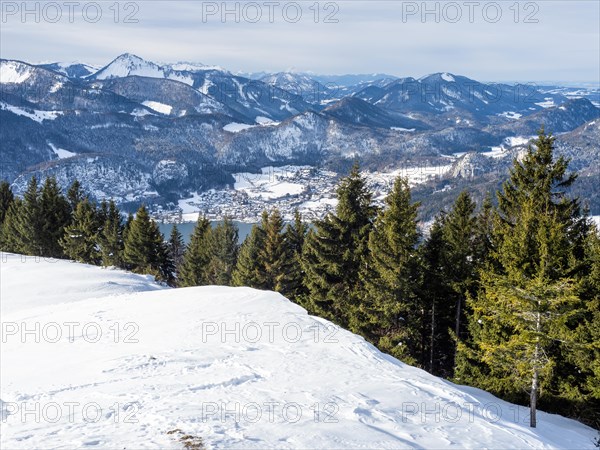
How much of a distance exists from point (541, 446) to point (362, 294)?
14227mm

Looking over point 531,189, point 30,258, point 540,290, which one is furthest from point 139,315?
point 30,258

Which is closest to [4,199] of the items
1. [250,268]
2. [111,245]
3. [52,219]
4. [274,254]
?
[52,219]

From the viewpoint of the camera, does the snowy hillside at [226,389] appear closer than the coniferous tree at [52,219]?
Yes

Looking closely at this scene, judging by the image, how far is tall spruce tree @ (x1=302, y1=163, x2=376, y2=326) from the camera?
2753cm

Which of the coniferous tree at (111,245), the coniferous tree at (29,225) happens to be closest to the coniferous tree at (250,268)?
the coniferous tree at (111,245)

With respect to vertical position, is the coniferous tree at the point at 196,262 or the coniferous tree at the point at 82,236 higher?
the coniferous tree at the point at 82,236

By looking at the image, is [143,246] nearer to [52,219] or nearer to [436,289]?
[52,219]

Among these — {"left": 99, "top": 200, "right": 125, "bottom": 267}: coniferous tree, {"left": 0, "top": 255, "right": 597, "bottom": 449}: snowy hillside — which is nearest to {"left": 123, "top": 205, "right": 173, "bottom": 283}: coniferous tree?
{"left": 99, "top": 200, "right": 125, "bottom": 267}: coniferous tree

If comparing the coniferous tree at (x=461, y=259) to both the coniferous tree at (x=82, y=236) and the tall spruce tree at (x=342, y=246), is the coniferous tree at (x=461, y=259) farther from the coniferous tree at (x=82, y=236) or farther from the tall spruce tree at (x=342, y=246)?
the coniferous tree at (x=82, y=236)

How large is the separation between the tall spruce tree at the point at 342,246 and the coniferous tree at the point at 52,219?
1558 inches

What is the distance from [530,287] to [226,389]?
9625 millimetres

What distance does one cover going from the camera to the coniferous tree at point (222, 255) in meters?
48.8

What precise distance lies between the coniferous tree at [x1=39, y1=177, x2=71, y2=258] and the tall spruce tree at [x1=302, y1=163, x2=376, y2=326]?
39577 millimetres

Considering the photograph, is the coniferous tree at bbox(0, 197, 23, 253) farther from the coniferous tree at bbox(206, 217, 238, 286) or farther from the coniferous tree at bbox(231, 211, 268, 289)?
the coniferous tree at bbox(231, 211, 268, 289)
